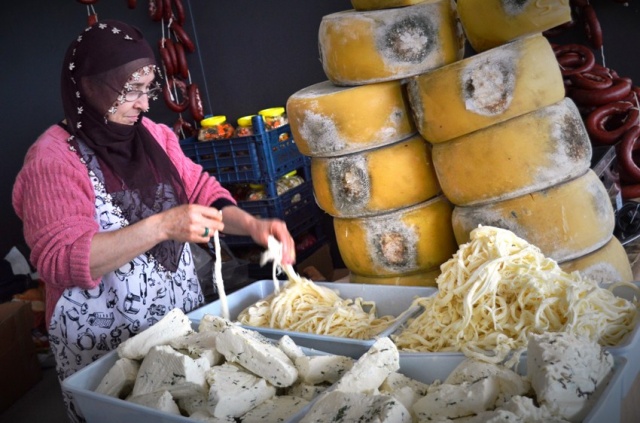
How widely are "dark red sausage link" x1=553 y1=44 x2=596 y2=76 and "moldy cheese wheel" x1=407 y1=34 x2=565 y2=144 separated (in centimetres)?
149

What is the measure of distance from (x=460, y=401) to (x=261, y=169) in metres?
3.11

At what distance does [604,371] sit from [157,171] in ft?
5.90

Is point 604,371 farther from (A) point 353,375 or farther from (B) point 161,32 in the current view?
(B) point 161,32

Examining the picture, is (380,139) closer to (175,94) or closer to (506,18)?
(506,18)

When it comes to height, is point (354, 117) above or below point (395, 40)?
below

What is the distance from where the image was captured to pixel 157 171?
2.54 metres

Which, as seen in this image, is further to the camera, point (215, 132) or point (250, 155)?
point (215, 132)

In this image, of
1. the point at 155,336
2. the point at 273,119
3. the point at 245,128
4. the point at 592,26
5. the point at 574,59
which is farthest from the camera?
the point at 273,119

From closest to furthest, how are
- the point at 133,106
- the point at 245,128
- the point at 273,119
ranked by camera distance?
the point at 133,106, the point at 245,128, the point at 273,119

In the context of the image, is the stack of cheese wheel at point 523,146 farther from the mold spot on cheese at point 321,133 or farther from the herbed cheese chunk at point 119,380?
the herbed cheese chunk at point 119,380

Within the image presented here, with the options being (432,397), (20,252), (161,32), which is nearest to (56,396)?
(20,252)

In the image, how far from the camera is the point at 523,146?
7.18ft

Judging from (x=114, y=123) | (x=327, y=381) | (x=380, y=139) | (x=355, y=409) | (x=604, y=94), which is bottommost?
(x=327, y=381)

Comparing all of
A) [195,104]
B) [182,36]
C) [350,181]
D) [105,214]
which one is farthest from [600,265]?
[182,36]
